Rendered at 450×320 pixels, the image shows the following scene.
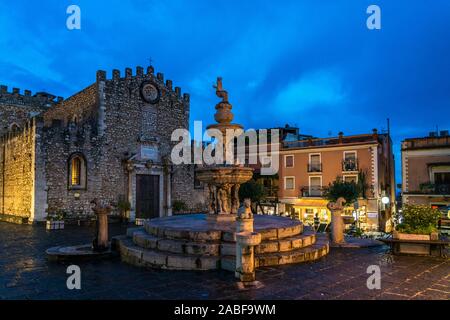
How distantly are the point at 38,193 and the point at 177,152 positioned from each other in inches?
395

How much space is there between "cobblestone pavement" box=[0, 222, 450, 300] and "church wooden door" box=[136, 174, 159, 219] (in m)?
14.6

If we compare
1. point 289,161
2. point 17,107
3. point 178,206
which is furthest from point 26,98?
point 289,161

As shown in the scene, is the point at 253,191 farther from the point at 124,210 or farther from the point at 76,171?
the point at 76,171

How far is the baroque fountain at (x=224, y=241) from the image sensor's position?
689 cm

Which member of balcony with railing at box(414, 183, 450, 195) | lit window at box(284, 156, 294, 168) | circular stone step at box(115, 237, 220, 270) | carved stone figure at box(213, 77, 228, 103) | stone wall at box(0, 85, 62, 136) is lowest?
circular stone step at box(115, 237, 220, 270)

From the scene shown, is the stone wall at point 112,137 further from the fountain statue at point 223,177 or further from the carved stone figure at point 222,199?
the carved stone figure at point 222,199

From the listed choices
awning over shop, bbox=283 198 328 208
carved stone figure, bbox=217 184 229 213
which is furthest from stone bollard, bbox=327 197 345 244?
awning over shop, bbox=283 198 328 208

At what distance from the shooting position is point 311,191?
→ 106 ft

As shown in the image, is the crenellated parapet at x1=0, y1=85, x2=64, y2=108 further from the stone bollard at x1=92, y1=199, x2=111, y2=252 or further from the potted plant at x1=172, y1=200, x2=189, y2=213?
the stone bollard at x1=92, y1=199, x2=111, y2=252

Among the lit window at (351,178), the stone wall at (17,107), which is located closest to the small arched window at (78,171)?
the stone wall at (17,107)

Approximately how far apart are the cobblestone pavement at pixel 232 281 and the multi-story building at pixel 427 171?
2024 cm

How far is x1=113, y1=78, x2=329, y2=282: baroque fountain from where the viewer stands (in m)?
6.89

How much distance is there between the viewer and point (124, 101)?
76.9 feet
